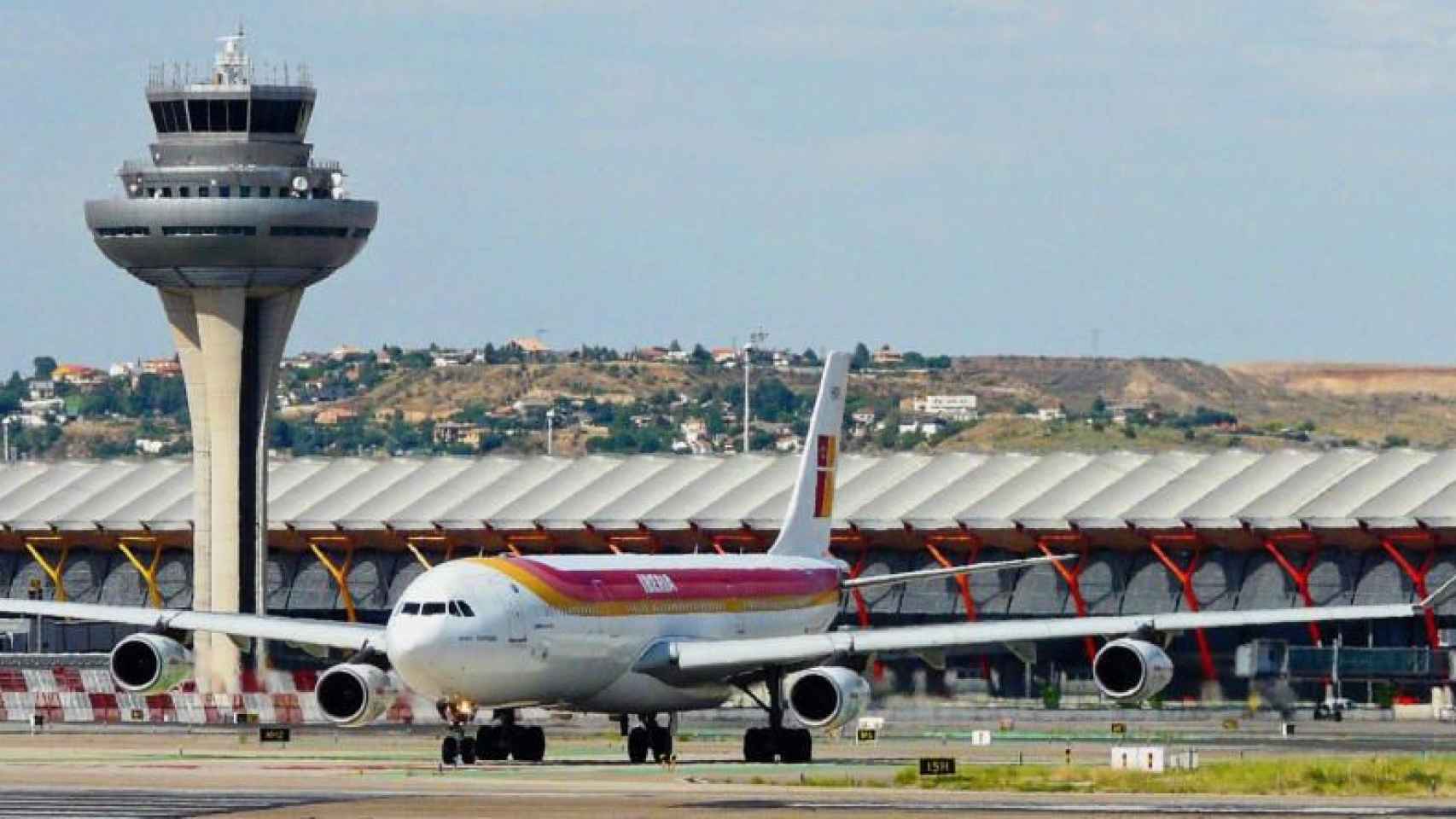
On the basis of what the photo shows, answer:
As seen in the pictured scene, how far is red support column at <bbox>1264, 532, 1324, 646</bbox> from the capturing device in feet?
397

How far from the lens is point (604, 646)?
6888 centimetres

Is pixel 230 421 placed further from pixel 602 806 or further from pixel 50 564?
pixel 602 806

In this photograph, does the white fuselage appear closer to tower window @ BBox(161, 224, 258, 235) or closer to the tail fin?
the tail fin

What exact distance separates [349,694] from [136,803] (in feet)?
48.1

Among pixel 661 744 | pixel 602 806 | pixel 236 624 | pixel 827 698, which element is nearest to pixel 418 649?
pixel 661 744

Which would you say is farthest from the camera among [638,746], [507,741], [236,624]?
[236,624]

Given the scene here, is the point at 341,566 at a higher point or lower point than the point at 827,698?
higher


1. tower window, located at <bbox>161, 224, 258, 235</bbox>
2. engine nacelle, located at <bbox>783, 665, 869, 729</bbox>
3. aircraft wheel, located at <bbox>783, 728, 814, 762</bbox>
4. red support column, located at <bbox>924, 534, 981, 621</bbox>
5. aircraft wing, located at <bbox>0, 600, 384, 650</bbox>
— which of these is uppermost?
tower window, located at <bbox>161, 224, 258, 235</bbox>

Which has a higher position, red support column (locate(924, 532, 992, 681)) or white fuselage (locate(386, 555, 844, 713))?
red support column (locate(924, 532, 992, 681))

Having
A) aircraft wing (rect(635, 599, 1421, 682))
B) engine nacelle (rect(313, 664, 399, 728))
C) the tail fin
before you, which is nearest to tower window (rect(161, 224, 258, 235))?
the tail fin

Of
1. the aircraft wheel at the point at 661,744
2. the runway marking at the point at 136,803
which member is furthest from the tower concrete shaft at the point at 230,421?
the runway marking at the point at 136,803

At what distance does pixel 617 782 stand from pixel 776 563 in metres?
20.0

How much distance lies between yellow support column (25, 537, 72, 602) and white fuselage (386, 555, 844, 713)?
8355 cm

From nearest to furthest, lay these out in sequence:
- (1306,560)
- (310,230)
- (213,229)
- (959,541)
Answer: (1306,560), (959,541), (213,229), (310,230)
